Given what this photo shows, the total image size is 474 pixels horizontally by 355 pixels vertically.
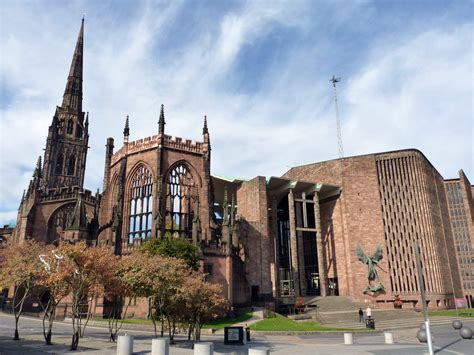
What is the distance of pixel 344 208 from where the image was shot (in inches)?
2181

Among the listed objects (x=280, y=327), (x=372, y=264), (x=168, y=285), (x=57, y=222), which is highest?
(x=57, y=222)

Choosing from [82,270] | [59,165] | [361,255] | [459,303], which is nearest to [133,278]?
[82,270]

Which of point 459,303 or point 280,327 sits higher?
point 280,327

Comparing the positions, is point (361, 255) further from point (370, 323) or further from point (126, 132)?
point (126, 132)

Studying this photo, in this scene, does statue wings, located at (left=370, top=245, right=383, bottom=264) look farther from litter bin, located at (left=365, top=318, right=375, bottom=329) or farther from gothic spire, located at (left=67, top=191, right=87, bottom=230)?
gothic spire, located at (left=67, top=191, right=87, bottom=230)

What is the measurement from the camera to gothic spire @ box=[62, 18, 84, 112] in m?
81.0

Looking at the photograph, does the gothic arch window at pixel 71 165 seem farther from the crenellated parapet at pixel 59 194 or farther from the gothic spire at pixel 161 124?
the gothic spire at pixel 161 124

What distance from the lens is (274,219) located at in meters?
58.2

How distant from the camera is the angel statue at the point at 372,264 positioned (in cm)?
5016

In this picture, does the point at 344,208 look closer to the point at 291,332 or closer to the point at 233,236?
the point at 233,236

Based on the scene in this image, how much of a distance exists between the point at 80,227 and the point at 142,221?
6.44m

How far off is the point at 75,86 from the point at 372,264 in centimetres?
7004

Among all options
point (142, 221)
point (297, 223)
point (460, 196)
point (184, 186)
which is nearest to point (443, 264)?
point (297, 223)

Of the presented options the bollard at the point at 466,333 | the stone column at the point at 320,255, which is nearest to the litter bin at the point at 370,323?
the bollard at the point at 466,333
